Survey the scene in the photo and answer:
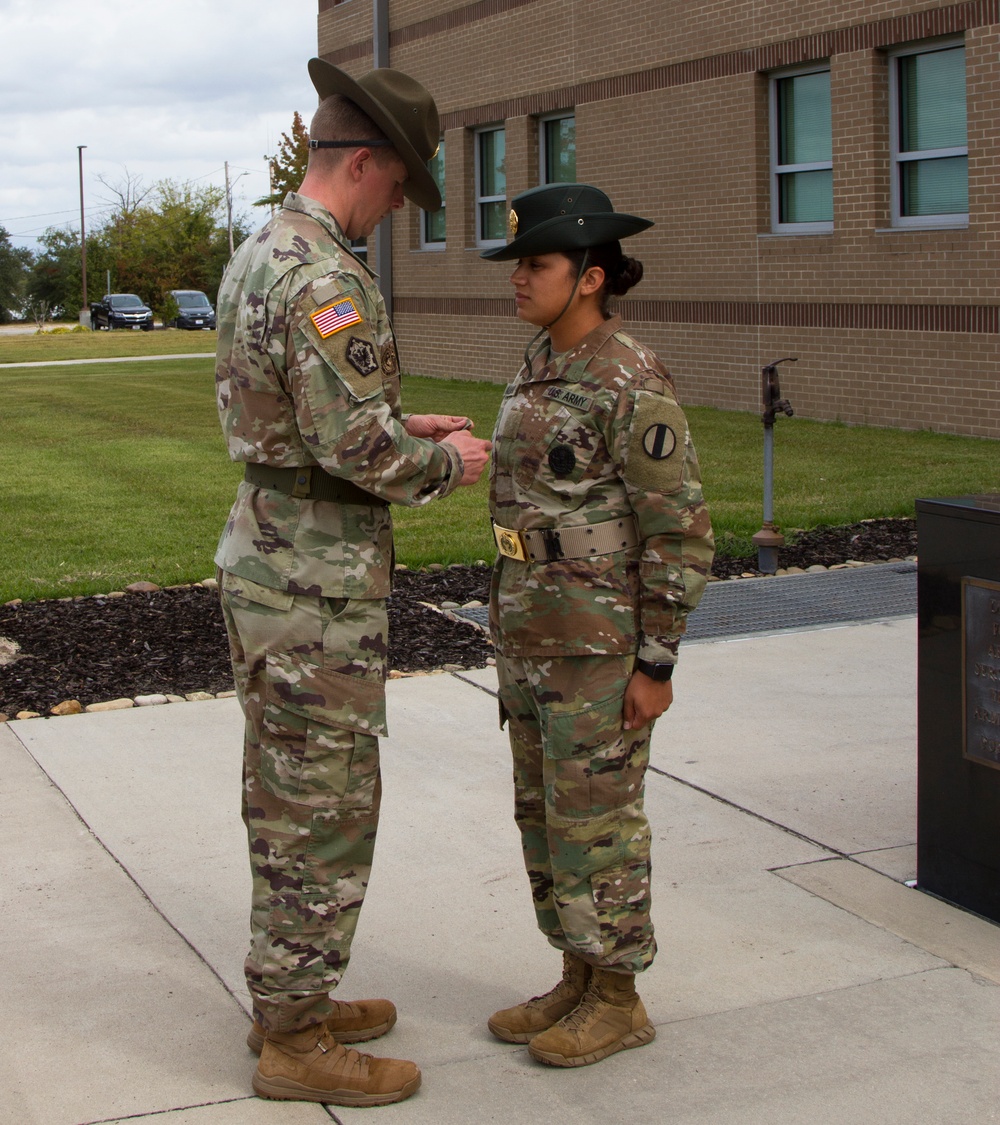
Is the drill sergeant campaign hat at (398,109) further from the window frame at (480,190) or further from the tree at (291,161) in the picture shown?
the tree at (291,161)

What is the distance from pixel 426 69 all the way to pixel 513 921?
20463mm

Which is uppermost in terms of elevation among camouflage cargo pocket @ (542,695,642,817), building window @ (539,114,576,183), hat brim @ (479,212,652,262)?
building window @ (539,114,576,183)

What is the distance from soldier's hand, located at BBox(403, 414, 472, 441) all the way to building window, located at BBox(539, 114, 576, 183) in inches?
670

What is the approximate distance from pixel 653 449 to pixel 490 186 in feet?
64.2

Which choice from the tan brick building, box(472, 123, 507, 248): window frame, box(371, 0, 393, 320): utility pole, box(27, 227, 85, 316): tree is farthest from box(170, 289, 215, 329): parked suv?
the tan brick building

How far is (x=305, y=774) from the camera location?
3.08 meters

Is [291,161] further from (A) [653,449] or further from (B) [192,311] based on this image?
(A) [653,449]

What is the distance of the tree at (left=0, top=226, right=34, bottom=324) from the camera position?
7650 cm

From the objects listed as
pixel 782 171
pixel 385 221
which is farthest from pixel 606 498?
pixel 385 221

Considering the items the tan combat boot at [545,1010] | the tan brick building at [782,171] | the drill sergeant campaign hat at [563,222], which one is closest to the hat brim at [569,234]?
the drill sergeant campaign hat at [563,222]

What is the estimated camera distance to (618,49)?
18250 mm

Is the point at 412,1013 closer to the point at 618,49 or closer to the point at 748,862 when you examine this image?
the point at 748,862

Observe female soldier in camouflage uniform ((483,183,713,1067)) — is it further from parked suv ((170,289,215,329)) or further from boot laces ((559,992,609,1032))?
parked suv ((170,289,215,329))

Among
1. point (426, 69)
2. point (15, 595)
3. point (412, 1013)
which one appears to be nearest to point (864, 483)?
point (15, 595)
